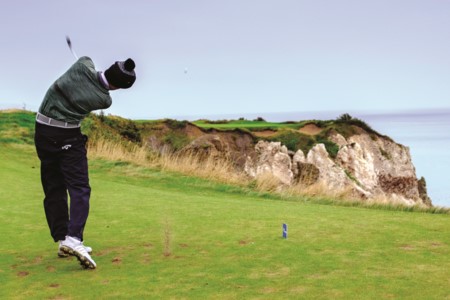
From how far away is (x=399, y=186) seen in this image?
3083 centimetres

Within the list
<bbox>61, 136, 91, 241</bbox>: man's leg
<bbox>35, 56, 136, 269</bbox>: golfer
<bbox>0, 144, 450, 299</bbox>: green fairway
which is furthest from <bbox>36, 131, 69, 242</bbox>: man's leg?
<bbox>0, 144, 450, 299</bbox>: green fairway

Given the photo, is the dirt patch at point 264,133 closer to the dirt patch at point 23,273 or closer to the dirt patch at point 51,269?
the dirt patch at point 51,269

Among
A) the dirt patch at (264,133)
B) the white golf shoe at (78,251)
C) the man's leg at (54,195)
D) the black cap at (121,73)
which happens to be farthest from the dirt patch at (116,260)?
the dirt patch at (264,133)

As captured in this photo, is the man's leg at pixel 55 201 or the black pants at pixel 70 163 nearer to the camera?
the black pants at pixel 70 163

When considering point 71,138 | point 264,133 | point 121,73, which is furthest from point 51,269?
point 264,133

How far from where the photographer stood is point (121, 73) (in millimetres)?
4797

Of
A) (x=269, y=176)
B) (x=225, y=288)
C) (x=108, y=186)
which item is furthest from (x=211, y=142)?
(x=225, y=288)

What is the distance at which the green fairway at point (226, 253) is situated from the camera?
4008 mm

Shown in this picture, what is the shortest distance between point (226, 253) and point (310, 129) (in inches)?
1054

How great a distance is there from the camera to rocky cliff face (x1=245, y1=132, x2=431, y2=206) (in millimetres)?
28062

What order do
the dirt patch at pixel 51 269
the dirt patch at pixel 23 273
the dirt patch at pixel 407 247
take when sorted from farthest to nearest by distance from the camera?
the dirt patch at pixel 407 247 < the dirt patch at pixel 51 269 < the dirt patch at pixel 23 273

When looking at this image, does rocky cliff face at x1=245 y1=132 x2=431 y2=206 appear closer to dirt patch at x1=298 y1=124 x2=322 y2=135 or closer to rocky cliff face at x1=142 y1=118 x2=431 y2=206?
rocky cliff face at x1=142 y1=118 x2=431 y2=206

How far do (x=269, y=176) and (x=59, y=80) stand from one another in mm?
8623

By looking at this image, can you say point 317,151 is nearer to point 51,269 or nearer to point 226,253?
point 226,253
